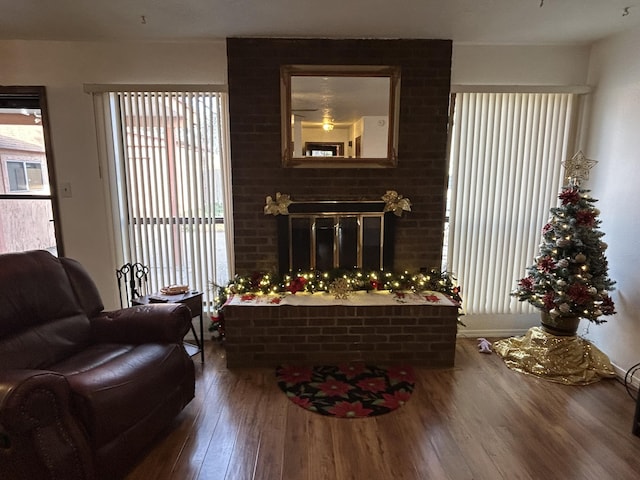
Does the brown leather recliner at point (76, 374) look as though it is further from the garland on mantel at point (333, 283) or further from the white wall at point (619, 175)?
the white wall at point (619, 175)

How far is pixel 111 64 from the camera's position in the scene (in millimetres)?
2965

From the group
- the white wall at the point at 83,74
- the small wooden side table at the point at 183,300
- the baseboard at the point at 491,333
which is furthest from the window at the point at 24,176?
the baseboard at the point at 491,333

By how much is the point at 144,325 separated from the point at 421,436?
1.78 m

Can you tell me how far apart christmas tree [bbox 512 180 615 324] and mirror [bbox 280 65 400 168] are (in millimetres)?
1398

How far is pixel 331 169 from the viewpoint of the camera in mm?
3012

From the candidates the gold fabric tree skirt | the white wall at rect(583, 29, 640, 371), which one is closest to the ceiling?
the white wall at rect(583, 29, 640, 371)

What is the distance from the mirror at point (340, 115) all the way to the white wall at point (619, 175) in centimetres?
169

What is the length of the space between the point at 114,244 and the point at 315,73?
2.35 meters

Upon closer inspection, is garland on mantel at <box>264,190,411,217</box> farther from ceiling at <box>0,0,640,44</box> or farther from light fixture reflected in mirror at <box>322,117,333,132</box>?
ceiling at <box>0,0,640,44</box>

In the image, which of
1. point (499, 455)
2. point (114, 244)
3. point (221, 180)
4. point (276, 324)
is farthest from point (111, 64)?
point (499, 455)

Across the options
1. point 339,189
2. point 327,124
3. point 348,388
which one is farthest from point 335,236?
point 348,388

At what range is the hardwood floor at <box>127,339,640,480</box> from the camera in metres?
1.78

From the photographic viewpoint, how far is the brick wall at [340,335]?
2.74m

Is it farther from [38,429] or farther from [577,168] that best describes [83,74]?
[577,168]
